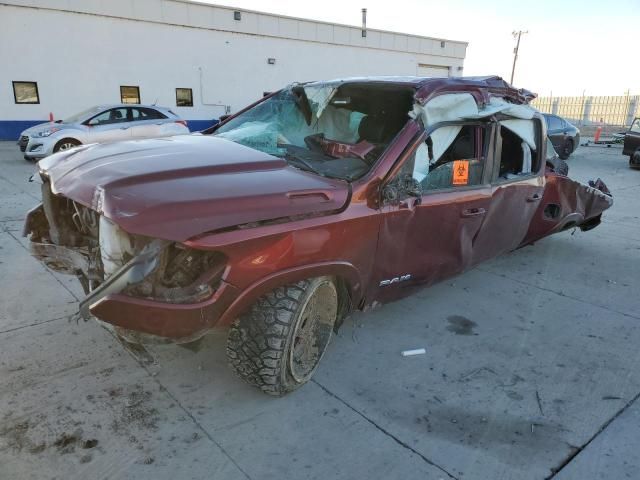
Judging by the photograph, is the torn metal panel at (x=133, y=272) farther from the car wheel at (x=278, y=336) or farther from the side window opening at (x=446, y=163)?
the side window opening at (x=446, y=163)

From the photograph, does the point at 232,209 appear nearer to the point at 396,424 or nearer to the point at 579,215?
the point at 396,424

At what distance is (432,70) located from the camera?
31.1 meters

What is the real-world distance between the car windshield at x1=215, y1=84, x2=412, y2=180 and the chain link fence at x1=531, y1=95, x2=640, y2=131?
31418 millimetres

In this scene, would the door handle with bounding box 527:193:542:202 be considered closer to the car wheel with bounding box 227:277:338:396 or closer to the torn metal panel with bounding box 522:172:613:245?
the torn metal panel with bounding box 522:172:613:245

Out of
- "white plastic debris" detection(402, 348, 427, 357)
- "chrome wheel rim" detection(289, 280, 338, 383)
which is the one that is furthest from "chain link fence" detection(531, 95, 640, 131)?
"chrome wheel rim" detection(289, 280, 338, 383)

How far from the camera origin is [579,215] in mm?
5359

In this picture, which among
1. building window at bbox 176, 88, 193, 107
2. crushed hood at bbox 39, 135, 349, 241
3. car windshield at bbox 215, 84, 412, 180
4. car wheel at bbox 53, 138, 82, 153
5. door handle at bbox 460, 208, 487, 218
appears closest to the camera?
crushed hood at bbox 39, 135, 349, 241

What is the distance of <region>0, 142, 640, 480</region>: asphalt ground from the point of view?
94.3 inches

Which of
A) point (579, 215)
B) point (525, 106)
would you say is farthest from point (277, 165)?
point (579, 215)

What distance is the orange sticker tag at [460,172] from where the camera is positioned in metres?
3.56

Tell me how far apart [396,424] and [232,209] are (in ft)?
4.87

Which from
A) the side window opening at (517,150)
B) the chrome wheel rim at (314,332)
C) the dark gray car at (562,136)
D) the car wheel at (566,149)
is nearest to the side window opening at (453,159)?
the side window opening at (517,150)

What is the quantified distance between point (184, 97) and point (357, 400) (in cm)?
2050

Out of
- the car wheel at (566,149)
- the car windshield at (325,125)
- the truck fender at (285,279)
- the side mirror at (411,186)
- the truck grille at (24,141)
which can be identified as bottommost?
the car wheel at (566,149)
